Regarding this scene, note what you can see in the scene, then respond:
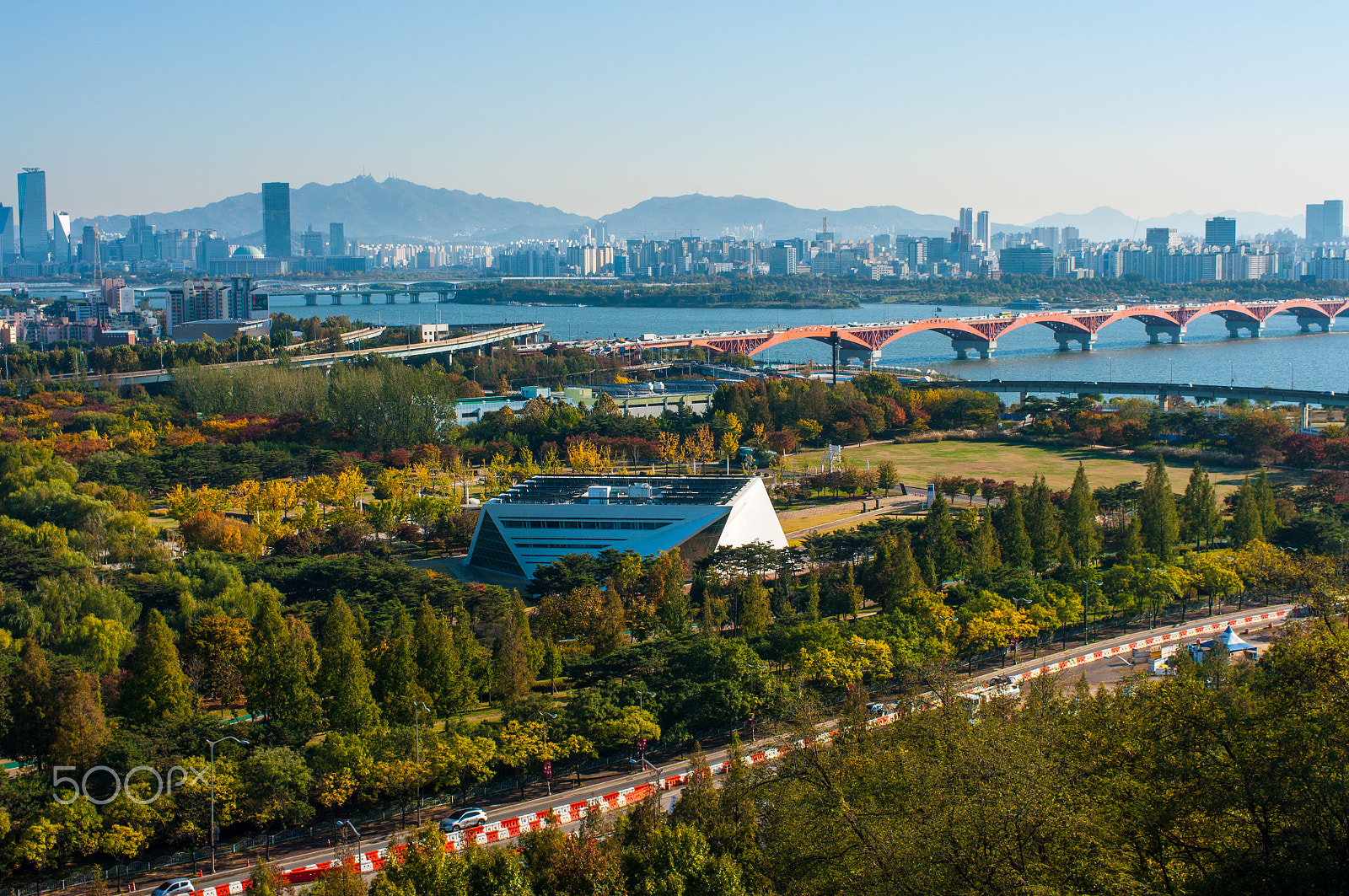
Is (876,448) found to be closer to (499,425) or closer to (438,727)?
(499,425)

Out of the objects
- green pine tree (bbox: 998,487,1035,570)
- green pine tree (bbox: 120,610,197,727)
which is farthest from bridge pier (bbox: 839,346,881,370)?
green pine tree (bbox: 120,610,197,727)

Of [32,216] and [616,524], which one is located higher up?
[32,216]

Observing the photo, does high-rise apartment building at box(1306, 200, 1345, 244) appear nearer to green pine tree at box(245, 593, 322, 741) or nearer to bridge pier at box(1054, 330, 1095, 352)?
bridge pier at box(1054, 330, 1095, 352)

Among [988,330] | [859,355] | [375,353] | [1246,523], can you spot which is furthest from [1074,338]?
[1246,523]

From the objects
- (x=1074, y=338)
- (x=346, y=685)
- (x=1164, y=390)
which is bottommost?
(x=346, y=685)

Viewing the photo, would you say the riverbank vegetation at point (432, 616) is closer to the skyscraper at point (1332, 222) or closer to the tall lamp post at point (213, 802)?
the tall lamp post at point (213, 802)

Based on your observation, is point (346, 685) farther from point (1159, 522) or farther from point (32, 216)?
point (32, 216)

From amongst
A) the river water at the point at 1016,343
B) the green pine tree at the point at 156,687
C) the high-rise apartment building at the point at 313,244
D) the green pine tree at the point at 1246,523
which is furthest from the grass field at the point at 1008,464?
the high-rise apartment building at the point at 313,244
